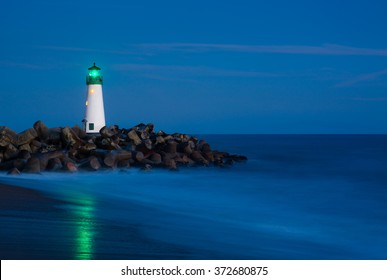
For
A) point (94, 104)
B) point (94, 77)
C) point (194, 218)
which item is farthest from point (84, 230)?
point (94, 77)

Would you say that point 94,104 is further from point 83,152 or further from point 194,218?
point 194,218

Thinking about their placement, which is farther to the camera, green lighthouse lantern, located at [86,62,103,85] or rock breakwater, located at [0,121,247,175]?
green lighthouse lantern, located at [86,62,103,85]

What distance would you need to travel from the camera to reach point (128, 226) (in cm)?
573

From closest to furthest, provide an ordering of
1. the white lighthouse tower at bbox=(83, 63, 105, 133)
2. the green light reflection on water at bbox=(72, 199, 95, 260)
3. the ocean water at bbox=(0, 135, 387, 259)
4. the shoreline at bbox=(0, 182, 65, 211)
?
1. the green light reflection on water at bbox=(72, 199, 95, 260)
2. the ocean water at bbox=(0, 135, 387, 259)
3. the shoreline at bbox=(0, 182, 65, 211)
4. the white lighthouse tower at bbox=(83, 63, 105, 133)

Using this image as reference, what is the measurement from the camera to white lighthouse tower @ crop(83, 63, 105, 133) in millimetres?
18062

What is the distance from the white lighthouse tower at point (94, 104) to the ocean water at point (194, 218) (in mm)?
6156

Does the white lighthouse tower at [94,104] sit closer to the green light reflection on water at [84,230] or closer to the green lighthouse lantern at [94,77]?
the green lighthouse lantern at [94,77]

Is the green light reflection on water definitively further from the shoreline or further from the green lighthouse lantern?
the green lighthouse lantern

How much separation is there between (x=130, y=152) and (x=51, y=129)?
2.53 meters

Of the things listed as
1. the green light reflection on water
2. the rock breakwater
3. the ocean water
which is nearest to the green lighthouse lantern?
the rock breakwater

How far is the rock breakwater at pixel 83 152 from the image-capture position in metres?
11.0

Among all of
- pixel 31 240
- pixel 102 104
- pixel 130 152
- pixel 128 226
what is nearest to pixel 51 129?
pixel 130 152

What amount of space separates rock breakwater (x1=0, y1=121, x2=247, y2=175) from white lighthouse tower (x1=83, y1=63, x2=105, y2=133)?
3.12 m

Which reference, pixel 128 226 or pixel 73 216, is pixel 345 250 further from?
pixel 73 216
